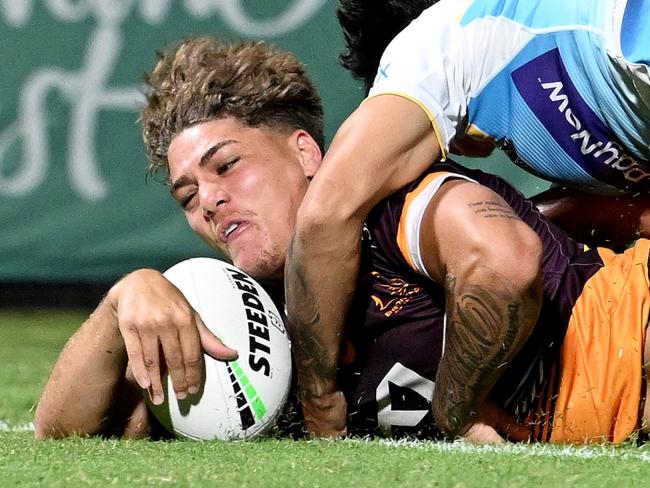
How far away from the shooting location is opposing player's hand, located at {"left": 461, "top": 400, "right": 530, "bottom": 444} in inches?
92.1

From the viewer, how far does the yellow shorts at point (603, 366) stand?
91.7 inches

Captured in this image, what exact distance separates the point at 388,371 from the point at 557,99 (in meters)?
0.63

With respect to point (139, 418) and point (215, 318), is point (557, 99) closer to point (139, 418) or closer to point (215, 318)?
point (215, 318)

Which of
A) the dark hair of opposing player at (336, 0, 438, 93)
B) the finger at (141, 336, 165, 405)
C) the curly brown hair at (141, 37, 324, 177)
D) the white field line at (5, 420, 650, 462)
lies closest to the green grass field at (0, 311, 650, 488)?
the white field line at (5, 420, 650, 462)

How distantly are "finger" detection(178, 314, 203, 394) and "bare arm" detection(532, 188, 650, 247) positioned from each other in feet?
2.97

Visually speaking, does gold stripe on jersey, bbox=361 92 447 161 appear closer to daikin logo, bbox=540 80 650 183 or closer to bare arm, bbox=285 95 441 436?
bare arm, bbox=285 95 441 436

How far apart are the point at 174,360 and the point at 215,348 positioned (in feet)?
0.25

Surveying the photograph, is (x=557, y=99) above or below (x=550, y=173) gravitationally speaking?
above

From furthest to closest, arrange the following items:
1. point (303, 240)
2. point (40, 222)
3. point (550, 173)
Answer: point (40, 222), point (550, 173), point (303, 240)

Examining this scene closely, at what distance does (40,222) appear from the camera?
4.80 metres

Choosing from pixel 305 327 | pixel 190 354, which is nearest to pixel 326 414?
pixel 305 327

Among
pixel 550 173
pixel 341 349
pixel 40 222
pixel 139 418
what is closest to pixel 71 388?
pixel 139 418

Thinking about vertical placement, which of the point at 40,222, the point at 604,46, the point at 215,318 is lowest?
the point at 40,222

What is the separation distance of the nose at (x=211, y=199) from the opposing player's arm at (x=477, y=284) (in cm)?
44
